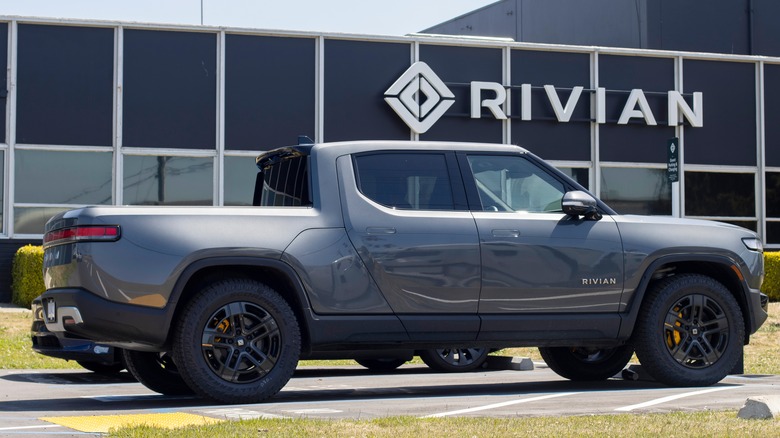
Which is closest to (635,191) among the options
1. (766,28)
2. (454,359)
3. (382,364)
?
(766,28)

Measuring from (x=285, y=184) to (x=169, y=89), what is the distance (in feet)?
42.7

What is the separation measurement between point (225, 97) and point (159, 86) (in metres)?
1.20

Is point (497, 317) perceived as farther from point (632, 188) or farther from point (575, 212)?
point (632, 188)

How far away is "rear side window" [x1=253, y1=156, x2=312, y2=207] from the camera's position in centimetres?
931

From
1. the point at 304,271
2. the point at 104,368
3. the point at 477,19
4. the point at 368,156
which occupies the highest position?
the point at 477,19

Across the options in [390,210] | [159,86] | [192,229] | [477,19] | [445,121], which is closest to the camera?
[192,229]

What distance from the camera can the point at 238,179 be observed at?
73.9ft

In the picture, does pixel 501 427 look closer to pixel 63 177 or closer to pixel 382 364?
pixel 382 364

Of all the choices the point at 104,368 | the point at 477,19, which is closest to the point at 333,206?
the point at 104,368

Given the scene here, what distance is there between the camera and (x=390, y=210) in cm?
907

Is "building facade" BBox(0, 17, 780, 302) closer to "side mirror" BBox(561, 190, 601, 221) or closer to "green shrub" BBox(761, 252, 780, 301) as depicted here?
"green shrub" BBox(761, 252, 780, 301)

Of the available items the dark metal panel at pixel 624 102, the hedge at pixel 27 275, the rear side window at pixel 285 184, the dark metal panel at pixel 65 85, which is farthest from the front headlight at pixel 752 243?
the dark metal panel at pixel 624 102

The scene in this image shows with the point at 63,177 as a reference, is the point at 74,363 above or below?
below

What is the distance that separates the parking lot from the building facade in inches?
386
